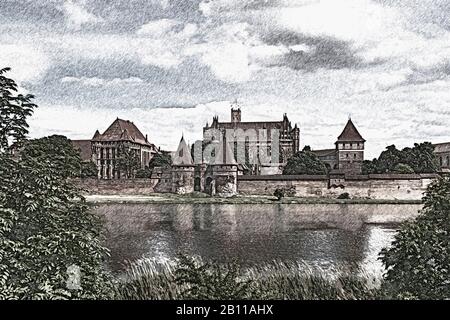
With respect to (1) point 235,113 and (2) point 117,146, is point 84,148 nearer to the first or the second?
(2) point 117,146

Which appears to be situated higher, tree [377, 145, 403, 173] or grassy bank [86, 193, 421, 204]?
tree [377, 145, 403, 173]

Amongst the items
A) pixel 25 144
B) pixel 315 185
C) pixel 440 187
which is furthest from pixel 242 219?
pixel 25 144

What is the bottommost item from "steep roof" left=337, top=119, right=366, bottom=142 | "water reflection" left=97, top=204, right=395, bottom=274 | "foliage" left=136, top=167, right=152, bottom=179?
"water reflection" left=97, top=204, right=395, bottom=274

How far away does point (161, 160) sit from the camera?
123 inches

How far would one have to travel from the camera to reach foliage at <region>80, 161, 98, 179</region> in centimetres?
271

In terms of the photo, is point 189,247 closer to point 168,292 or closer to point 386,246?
point 168,292

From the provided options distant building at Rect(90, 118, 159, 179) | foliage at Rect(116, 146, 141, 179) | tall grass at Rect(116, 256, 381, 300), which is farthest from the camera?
foliage at Rect(116, 146, 141, 179)

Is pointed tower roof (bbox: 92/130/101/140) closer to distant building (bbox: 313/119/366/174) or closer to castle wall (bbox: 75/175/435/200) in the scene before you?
Answer: castle wall (bbox: 75/175/435/200)

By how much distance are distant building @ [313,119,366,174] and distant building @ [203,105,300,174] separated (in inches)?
9.3

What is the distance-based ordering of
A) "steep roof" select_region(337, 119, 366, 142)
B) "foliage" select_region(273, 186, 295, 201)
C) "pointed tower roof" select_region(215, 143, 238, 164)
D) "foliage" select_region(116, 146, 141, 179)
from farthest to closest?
"foliage" select_region(273, 186, 295, 201) < "foliage" select_region(116, 146, 141, 179) < "pointed tower roof" select_region(215, 143, 238, 164) < "steep roof" select_region(337, 119, 366, 142)

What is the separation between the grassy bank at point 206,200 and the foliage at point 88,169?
0.14 m

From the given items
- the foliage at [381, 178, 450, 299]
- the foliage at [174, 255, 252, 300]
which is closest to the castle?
the foliage at [381, 178, 450, 299]
